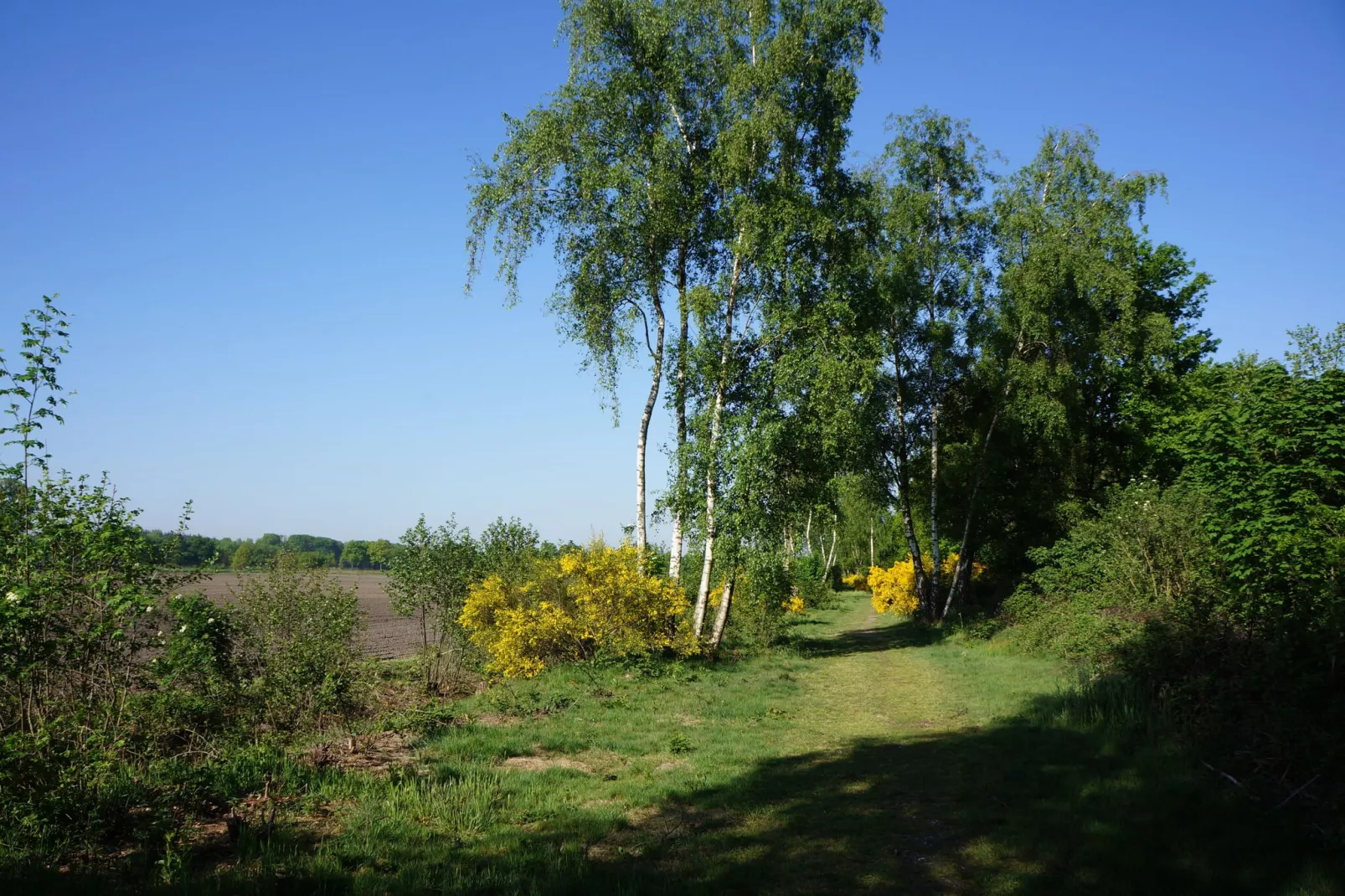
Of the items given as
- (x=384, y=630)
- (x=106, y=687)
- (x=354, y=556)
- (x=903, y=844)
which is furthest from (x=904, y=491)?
(x=354, y=556)

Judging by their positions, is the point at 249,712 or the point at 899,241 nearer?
the point at 249,712

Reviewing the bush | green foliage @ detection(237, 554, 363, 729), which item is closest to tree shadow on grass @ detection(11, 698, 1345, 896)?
green foliage @ detection(237, 554, 363, 729)

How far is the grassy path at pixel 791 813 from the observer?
210 inches

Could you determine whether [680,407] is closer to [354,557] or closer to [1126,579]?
[1126,579]

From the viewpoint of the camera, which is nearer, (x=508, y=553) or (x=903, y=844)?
(x=903, y=844)

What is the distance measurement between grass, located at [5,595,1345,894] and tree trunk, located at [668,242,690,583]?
640 centimetres

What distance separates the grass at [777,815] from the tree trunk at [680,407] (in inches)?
252

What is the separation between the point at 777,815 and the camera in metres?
7.05

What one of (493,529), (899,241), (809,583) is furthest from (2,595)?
(809,583)

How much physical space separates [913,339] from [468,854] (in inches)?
896

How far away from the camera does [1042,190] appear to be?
25.3 m

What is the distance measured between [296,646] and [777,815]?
650 cm

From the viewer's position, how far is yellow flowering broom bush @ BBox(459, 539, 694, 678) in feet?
49.7

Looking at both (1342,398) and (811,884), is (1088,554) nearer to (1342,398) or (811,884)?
(1342,398)
